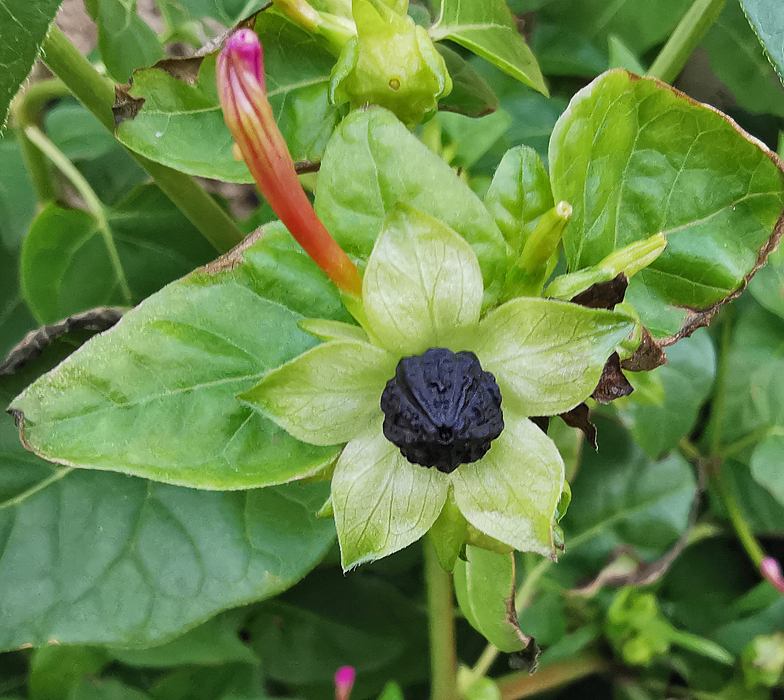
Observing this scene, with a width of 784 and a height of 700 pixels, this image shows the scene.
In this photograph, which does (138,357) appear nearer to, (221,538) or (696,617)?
(221,538)

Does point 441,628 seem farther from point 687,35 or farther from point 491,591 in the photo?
point 687,35

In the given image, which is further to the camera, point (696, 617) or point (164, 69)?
point (696, 617)

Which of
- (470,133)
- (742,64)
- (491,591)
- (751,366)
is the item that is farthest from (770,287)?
(491,591)

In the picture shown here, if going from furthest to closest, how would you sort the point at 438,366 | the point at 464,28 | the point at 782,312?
the point at 782,312
the point at 464,28
the point at 438,366

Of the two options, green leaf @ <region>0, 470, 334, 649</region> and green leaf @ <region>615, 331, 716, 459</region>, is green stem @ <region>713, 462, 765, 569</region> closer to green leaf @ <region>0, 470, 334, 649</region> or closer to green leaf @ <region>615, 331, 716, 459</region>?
green leaf @ <region>615, 331, 716, 459</region>

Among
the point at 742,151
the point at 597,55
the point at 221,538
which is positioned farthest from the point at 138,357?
the point at 597,55

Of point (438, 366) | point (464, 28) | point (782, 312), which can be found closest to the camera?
point (438, 366)
